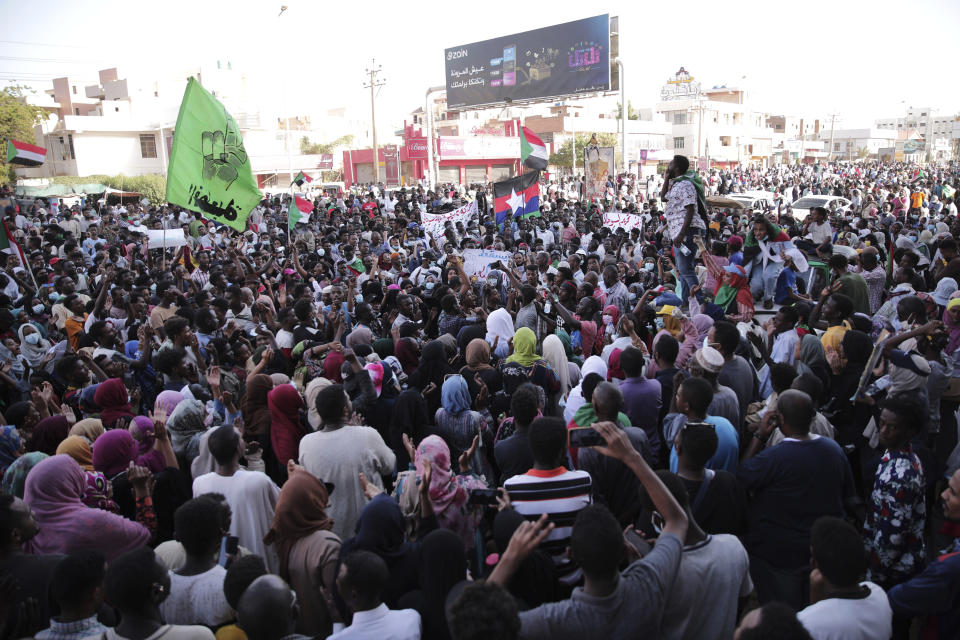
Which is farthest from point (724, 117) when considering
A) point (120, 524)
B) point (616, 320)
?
point (120, 524)

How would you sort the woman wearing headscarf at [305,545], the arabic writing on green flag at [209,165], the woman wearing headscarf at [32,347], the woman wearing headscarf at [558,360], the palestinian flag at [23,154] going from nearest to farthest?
the woman wearing headscarf at [305,545]
the woman wearing headscarf at [558,360]
the woman wearing headscarf at [32,347]
the arabic writing on green flag at [209,165]
the palestinian flag at [23,154]

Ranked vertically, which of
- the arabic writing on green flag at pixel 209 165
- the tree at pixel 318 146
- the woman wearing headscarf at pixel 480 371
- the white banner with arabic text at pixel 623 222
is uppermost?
the tree at pixel 318 146

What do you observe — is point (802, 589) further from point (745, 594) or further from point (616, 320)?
point (616, 320)

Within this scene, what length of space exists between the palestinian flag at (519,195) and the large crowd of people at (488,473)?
5.30 metres

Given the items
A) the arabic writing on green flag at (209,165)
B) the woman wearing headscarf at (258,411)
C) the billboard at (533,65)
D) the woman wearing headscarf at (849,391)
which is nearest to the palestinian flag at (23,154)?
the arabic writing on green flag at (209,165)

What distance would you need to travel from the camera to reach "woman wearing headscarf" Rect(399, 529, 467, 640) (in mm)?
2566

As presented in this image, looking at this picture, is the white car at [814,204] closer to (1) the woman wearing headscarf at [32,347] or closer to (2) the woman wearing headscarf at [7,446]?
(1) the woman wearing headscarf at [32,347]

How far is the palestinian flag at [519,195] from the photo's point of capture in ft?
41.7

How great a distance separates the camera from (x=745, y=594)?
2.64 m

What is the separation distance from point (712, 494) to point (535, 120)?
61.8 m

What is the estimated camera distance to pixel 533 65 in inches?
1527

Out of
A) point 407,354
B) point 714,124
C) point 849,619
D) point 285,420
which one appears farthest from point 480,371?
point 714,124

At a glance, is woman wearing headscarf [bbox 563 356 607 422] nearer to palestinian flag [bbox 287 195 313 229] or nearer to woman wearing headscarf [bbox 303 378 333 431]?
woman wearing headscarf [bbox 303 378 333 431]

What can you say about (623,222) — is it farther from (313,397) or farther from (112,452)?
(112,452)
